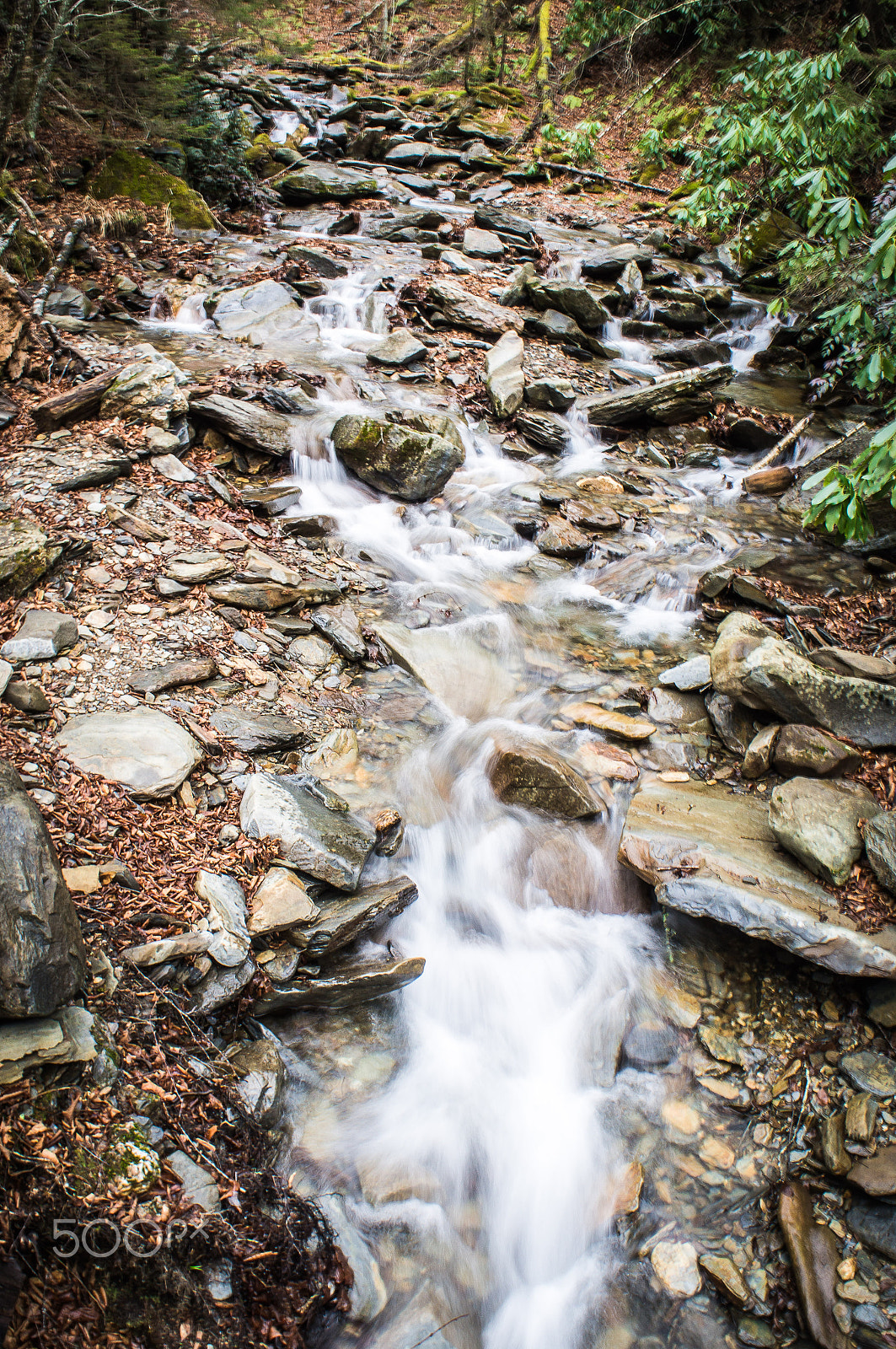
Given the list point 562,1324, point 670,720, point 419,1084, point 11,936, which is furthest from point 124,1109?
point 670,720

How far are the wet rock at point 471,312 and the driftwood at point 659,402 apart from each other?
219 cm

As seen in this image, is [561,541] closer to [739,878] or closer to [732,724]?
[732,724]

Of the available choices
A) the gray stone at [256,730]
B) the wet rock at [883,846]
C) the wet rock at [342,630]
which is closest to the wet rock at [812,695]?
the wet rock at [883,846]

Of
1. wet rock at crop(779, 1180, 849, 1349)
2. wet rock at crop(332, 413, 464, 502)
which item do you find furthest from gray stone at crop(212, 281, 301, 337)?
wet rock at crop(779, 1180, 849, 1349)

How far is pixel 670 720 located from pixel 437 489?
3619 mm

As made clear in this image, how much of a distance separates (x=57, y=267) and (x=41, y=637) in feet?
22.3

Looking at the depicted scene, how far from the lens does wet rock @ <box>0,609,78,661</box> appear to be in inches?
142

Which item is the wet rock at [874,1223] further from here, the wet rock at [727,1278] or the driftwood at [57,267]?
the driftwood at [57,267]

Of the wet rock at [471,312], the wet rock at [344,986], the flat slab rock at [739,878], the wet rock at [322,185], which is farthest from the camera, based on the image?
the wet rock at [322,185]

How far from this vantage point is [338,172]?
15.8m

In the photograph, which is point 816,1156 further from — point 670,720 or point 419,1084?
point 670,720

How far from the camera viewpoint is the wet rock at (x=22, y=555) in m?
3.94

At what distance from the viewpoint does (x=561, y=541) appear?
6695 mm

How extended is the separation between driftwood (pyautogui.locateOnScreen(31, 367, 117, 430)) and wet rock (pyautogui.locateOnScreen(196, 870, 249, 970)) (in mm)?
4644
